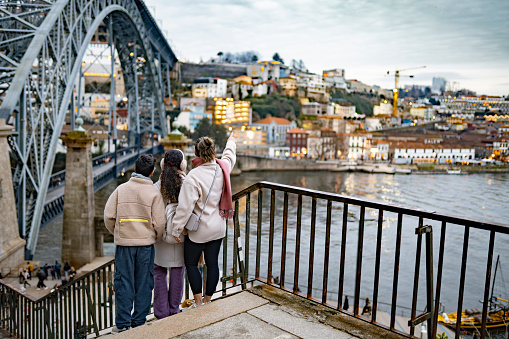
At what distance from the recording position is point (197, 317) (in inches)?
101

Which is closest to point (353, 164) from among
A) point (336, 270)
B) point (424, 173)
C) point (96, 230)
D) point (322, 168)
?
point (322, 168)

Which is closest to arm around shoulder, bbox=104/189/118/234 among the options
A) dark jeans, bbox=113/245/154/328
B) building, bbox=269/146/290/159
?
dark jeans, bbox=113/245/154/328

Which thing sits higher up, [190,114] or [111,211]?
[111,211]

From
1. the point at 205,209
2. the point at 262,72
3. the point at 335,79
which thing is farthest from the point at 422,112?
the point at 205,209

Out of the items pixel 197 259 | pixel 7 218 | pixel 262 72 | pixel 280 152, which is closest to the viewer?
pixel 197 259

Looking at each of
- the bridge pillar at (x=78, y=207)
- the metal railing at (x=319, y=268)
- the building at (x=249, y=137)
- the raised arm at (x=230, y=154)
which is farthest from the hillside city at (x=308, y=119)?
the raised arm at (x=230, y=154)

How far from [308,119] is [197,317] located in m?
79.4

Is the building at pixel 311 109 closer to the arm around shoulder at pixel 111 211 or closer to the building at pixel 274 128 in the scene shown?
the building at pixel 274 128

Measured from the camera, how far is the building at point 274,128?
68812 millimetres

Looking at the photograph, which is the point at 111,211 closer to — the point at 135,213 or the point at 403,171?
the point at 135,213

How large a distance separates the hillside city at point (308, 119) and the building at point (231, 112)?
0.15m

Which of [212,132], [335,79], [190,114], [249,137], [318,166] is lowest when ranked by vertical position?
[318,166]

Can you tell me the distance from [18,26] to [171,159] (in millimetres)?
12010

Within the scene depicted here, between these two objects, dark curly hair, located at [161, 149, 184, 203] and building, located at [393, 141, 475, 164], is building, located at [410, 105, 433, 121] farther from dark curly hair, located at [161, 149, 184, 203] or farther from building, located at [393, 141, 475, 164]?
dark curly hair, located at [161, 149, 184, 203]
